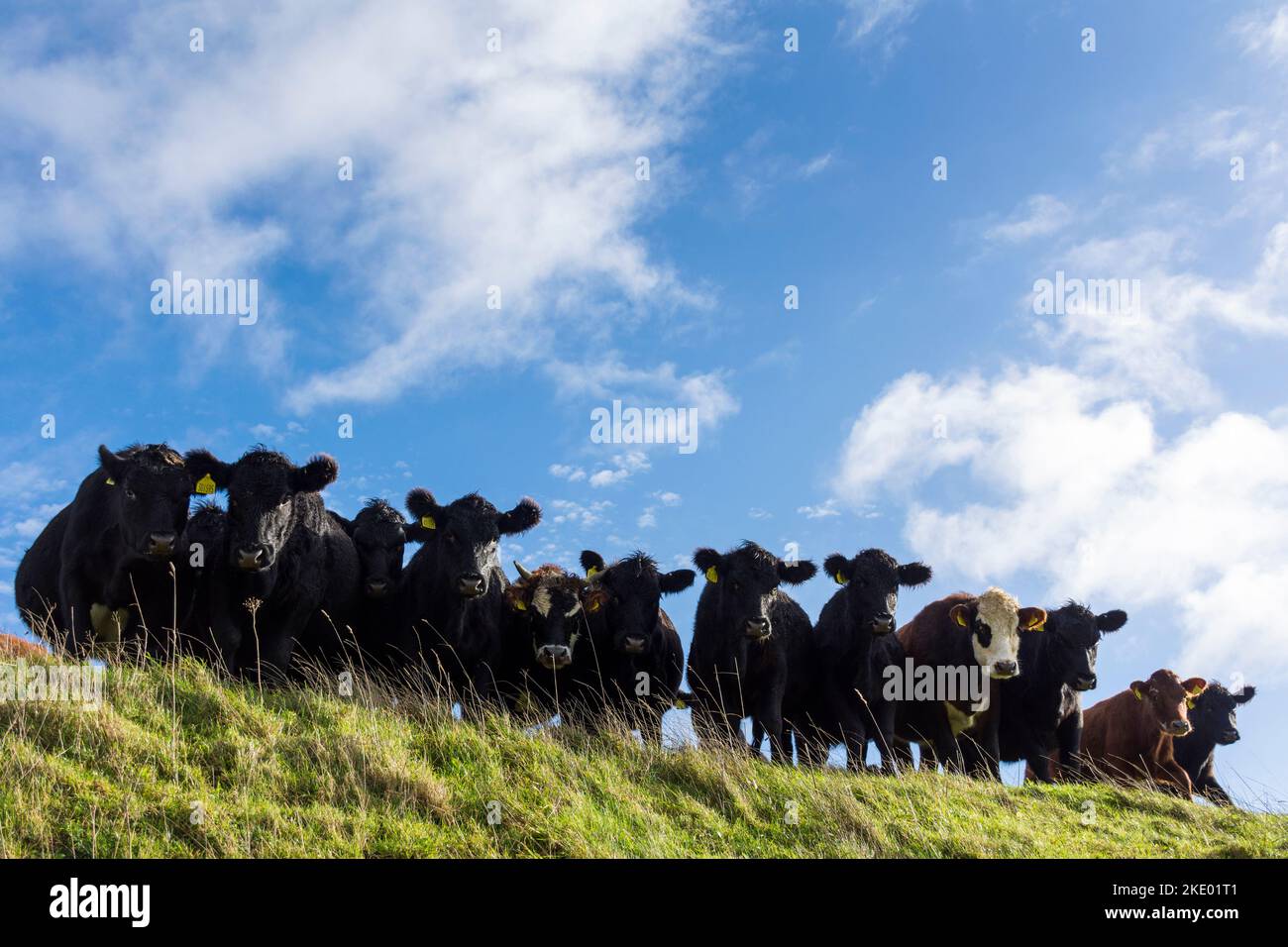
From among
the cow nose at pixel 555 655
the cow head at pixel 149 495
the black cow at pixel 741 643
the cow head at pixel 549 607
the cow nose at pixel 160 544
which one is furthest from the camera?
the black cow at pixel 741 643

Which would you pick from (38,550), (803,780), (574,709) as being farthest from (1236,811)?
(38,550)

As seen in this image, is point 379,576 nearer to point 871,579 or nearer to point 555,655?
point 555,655

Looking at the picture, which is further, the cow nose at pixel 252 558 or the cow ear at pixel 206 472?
the cow ear at pixel 206 472

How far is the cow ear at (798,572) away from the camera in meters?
16.9

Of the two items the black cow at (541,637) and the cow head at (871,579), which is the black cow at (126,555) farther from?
the cow head at (871,579)

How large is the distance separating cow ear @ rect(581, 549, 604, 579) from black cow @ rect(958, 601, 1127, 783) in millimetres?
6172

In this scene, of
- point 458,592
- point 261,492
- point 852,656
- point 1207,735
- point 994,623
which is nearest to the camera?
point 261,492

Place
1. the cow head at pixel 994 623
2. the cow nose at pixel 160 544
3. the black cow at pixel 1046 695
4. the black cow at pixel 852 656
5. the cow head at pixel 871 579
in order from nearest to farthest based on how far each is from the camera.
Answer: the cow nose at pixel 160 544 → the black cow at pixel 852 656 → the cow head at pixel 871 579 → the cow head at pixel 994 623 → the black cow at pixel 1046 695

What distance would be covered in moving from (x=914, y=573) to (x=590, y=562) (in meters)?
5.02

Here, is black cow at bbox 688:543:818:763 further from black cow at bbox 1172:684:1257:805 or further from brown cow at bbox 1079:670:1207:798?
black cow at bbox 1172:684:1257:805

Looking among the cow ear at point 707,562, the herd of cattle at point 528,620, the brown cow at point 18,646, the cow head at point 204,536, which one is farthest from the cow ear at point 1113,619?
the brown cow at point 18,646

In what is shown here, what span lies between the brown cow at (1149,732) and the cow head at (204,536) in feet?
47.3

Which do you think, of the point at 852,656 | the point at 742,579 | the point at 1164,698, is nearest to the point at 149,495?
the point at 742,579

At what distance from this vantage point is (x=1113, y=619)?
63.6 feet
